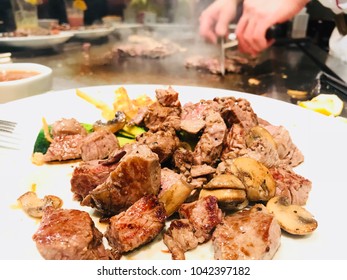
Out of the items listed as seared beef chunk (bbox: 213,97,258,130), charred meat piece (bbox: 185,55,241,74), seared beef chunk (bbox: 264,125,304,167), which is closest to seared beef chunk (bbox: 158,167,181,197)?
seared beef chunk (bbox: 213,97,258,130)

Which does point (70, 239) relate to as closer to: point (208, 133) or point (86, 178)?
point (86, 178)

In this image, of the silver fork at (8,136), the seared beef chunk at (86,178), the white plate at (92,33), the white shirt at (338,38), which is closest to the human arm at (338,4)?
the white shirt at (338,38)

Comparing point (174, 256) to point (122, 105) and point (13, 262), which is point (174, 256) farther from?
point (122, 105)

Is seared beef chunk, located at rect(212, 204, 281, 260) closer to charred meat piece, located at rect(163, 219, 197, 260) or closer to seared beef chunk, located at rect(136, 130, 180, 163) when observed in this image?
charred meat piece, located at rect(163, 219, 197, 260)

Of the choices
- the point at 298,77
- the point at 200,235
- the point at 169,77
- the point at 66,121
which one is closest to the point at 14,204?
the point at 66,121

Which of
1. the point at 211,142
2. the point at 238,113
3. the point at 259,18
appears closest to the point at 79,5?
the point at 259,18

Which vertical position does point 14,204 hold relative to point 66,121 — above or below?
below

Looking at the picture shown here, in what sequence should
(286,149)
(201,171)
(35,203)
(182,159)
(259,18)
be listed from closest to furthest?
(35,203) < (201,171) < (182,159) < (286,149) < (259,18)
